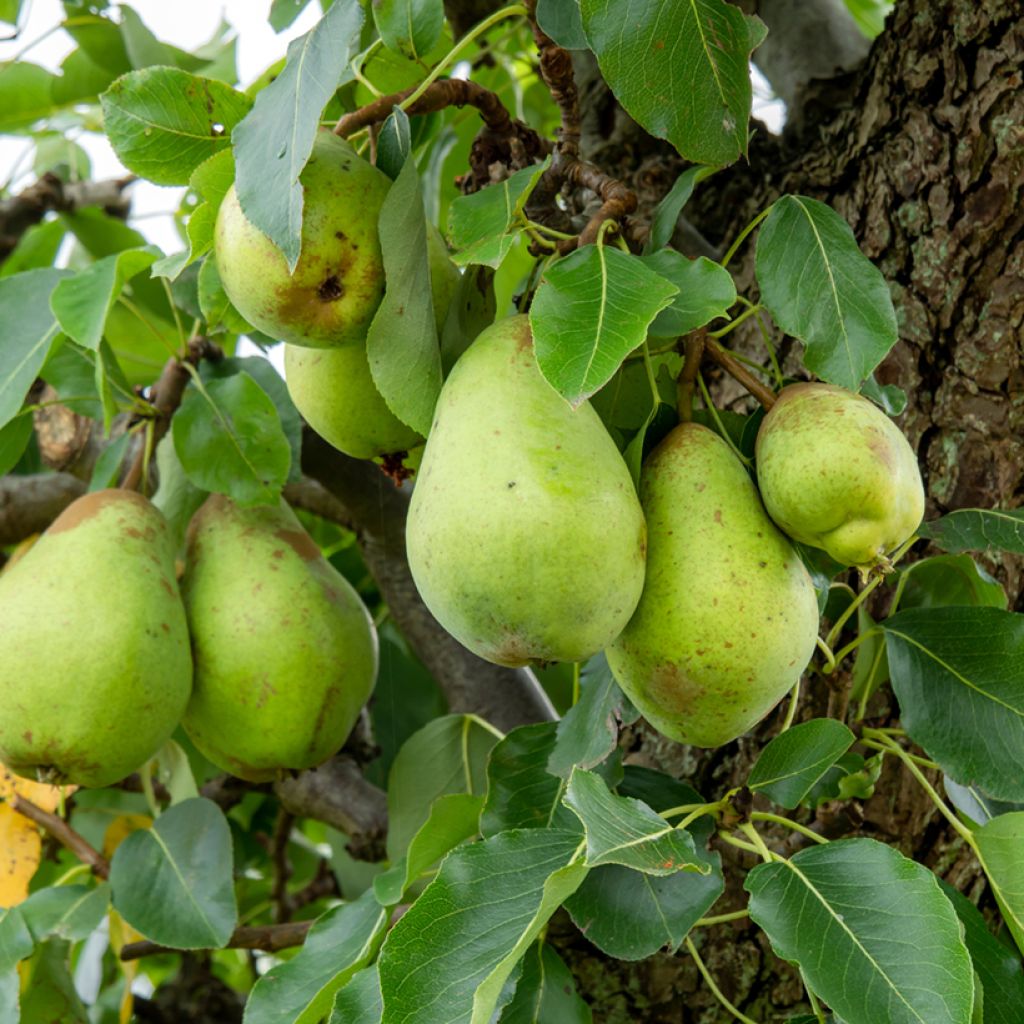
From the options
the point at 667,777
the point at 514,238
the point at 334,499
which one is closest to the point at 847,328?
the point at 514,238

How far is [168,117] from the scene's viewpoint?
3.36 feet

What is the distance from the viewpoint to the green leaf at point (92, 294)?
1.13m

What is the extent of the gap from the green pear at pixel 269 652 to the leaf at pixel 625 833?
0.40m

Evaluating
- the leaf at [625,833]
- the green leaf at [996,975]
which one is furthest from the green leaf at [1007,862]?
the leaf at [625,833]

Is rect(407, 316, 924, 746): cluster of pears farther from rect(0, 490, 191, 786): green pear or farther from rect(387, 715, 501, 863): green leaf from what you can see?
rect(387, 715, 501, 863): green leaf

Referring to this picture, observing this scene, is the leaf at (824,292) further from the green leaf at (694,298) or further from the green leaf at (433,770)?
the green leaf at (433,770)

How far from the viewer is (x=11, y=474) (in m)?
1.92

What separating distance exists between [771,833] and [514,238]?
2.12 ft

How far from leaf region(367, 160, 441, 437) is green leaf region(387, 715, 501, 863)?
1.85ft

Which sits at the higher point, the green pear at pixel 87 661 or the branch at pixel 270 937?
the green pear at pixel 87 661

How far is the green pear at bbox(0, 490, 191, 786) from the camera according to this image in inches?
41.1

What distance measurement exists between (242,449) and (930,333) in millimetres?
712

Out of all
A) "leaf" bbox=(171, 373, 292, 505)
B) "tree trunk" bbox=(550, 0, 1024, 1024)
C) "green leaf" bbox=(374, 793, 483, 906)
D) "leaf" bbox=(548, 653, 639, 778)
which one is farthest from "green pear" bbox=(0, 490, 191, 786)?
"tree trunk" bbox=(550, 0, 1024, 1024)

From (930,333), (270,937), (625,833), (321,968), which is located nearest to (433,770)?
(270,937)
